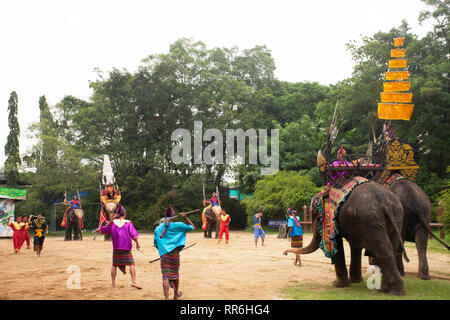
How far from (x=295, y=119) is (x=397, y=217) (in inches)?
1202

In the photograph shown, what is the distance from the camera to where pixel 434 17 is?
24984mm

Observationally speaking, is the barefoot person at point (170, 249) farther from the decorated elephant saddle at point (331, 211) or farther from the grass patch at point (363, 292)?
the decorated elephant saddle at point (331, 211)

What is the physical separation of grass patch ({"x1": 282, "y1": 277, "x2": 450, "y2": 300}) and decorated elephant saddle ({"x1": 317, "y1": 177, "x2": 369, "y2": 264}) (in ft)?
2.24

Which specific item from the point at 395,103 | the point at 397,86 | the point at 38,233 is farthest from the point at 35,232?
the point at 397,86

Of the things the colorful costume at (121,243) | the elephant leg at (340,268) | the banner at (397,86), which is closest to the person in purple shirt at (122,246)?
the colorful costume at (121,243)

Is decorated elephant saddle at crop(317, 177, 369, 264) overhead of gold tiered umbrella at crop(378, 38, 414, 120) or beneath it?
beneath

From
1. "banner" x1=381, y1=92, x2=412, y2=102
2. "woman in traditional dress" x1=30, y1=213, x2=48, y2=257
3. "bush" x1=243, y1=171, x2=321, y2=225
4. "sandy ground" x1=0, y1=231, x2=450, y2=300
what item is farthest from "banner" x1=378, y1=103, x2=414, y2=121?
"bush" x1=243, y1=171, x2=321, y2=225

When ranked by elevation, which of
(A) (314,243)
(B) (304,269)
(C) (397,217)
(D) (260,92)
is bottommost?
(B) (304,269)

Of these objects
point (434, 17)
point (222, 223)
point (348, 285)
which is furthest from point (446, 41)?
point (348, 285)

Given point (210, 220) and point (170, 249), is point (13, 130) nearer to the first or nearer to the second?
point (210, 220)

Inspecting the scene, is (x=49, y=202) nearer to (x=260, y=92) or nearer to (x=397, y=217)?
(x=260, y=92)

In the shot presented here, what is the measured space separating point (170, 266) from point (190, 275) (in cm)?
260

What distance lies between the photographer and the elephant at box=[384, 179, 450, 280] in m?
9.05

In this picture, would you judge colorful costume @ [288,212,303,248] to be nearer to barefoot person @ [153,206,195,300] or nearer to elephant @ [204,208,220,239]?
barefoot person @ [153,206,195,300]
